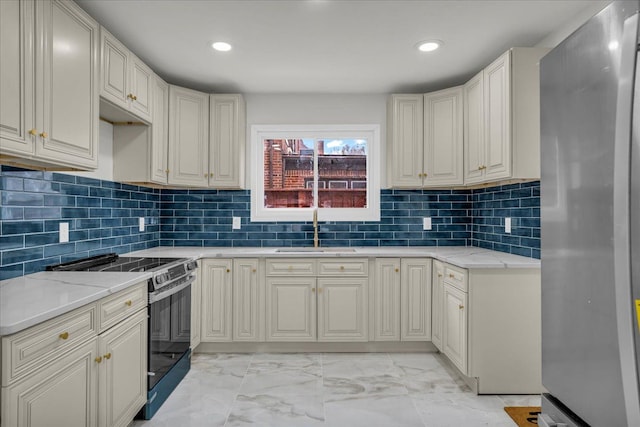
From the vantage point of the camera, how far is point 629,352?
0.71 meters

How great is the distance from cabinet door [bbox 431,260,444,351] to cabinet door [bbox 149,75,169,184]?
2.41m

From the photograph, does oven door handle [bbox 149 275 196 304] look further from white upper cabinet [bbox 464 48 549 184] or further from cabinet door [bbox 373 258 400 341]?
white upper cabinet [bbox 464 48 549 184]

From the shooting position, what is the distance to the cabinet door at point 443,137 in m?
3.21

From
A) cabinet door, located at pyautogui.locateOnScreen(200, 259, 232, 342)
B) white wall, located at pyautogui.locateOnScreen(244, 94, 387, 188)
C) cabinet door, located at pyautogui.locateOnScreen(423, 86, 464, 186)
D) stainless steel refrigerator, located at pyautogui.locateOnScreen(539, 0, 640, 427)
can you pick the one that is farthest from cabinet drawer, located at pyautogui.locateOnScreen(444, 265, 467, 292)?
cabinet door, located at pyautogui.locateOnScreen(200, 259, 232, 342)

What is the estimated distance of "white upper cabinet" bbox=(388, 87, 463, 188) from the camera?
3.25 metres

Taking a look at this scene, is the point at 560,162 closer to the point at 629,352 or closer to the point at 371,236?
the point at 629,352

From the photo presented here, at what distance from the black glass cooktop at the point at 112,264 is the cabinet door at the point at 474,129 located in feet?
7.99

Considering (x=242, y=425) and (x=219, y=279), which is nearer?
(x=242, y=425)

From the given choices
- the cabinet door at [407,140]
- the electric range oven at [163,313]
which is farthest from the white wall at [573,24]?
the electric range oven at [163,313]

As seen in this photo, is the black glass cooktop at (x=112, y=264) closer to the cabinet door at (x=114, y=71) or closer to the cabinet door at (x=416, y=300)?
the cabinet door at (x=114, y=71)

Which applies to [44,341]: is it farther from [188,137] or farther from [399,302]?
[399,302]

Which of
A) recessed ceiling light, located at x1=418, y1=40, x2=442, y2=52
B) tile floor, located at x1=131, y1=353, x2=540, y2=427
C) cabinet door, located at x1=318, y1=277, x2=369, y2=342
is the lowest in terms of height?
tile floor, located at x1=131, y1=353, x2=540, y2=427

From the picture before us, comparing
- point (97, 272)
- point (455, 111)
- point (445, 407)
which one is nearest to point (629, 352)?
point (445, 407)

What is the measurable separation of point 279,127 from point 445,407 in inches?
109
